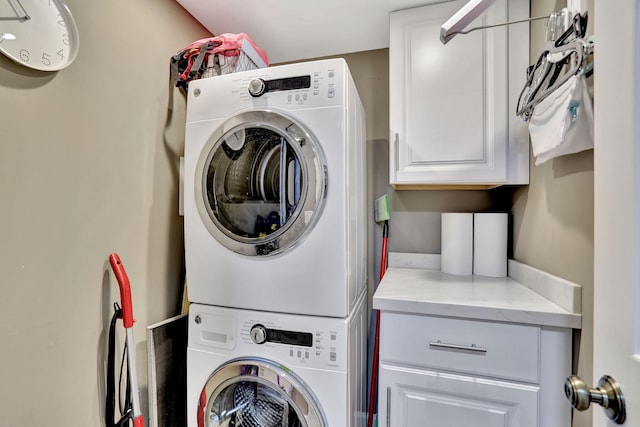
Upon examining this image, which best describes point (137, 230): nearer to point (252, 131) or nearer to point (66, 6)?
point (252, 131)

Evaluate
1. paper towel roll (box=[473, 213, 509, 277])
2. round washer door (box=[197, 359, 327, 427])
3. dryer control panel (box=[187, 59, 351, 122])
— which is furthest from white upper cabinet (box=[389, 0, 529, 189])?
round washer door (box=[197, 359, 327, 427])

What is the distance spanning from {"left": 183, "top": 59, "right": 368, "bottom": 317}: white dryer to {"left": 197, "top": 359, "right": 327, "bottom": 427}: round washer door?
0.25 meters

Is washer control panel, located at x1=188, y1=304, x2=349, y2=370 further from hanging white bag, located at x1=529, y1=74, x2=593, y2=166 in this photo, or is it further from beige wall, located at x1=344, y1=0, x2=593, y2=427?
→ hanging white bag, located at x1=529, y1=74, x2=593, y2=166

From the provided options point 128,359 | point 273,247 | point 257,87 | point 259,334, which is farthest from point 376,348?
point 257,87

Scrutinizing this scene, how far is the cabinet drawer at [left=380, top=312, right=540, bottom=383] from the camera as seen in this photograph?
3.35 ft

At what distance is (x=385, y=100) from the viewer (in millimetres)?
1957

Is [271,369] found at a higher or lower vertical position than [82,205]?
lower

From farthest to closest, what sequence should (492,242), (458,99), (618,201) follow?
(492,242) < (458,99) < (618,201)

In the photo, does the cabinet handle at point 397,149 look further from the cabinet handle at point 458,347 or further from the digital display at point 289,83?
the cabinet handle at point 458,347

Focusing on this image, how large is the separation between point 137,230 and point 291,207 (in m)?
0.72

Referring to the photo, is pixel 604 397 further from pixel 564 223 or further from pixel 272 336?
pixel 272 336

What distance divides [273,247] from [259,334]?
36cm

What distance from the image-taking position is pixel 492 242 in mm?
1584

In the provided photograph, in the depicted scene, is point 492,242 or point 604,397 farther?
point 492,242
